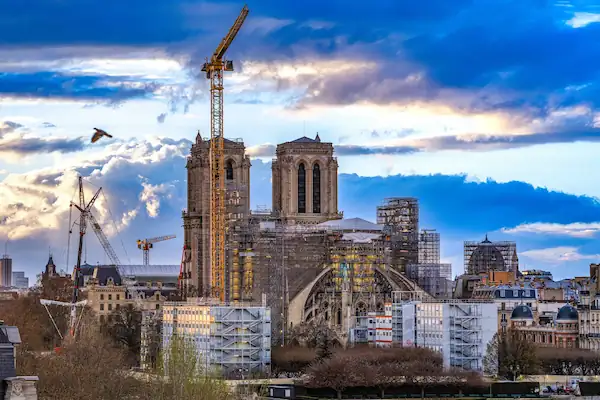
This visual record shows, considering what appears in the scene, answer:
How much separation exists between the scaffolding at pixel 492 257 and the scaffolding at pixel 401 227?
2402cm

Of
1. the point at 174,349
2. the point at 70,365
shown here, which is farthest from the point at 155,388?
the point at 70,365

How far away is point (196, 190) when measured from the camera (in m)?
140

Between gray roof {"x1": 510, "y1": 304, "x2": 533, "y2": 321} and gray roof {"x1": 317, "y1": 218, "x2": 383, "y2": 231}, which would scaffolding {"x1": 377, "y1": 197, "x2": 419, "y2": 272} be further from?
gray roof {"x1": 510, "y1": 304, "x2": 533, "y2": 321}

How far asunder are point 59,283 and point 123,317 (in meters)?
22.8

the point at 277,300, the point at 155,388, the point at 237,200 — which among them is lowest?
the point at 155,388

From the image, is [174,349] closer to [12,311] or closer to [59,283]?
[12,311]

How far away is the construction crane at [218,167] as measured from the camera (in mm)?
113938

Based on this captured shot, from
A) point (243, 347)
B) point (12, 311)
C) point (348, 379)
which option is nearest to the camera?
point (348, 379)

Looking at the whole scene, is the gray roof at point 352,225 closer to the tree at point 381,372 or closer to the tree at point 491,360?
the tree at point 491,360

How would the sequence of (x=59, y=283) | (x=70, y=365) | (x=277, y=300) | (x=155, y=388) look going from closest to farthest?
(x=155, y=388), (x=70, y=365), (x=277, y=300), (x=59, y=283)

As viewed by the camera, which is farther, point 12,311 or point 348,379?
point 12,311

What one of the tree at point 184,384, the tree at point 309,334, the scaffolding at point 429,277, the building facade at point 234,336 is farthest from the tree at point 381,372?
the scaffolding at point 429,277

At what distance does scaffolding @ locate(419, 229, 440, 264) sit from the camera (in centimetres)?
13238

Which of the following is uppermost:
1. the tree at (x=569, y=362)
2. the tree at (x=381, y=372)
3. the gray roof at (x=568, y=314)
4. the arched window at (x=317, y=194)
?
the arched window at (x=317, y=194)
